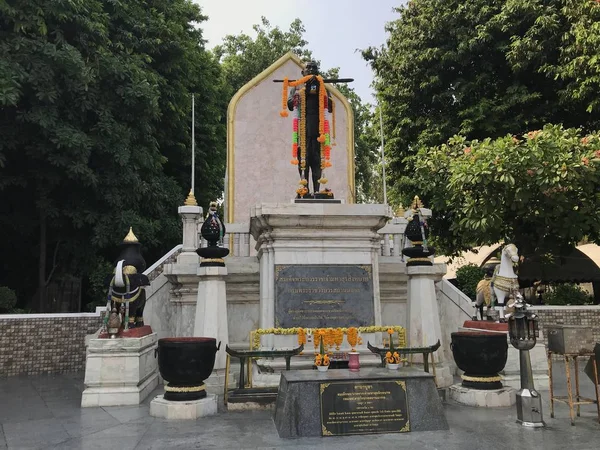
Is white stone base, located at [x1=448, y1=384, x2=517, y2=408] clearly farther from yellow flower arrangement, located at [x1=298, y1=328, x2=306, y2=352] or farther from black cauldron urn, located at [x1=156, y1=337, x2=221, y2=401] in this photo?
black cauldron urn, located at [x1=156, y1=337, x2=221, y2=401]

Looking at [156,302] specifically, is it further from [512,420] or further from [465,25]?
[465,25]

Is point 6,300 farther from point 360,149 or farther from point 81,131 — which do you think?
point 360,149

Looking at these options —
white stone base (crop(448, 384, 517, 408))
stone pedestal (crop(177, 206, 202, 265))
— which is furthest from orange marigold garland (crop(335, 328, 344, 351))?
stone pedestal (crop(177, 206, 202, 265))

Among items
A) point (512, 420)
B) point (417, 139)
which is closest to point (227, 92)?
point (417, 139)

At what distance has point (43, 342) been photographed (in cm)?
1296

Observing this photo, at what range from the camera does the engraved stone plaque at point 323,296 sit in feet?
28.0

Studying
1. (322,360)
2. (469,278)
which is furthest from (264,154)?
(322,360)

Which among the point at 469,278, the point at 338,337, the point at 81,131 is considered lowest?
the point at 338,337

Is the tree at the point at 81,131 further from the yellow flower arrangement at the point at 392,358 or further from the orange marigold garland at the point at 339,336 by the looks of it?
the yellow flower arrangement at the point at 392,358

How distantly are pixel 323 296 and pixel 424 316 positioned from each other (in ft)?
6.13

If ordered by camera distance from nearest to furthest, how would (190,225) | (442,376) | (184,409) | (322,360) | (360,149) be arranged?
1. (184,409)
2. (322,360)
3. (442,376)
4. (190,225)
5. (360,149)

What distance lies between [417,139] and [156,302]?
1364cm

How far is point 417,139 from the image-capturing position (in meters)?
21.2

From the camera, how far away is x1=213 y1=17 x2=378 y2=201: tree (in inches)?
1345
